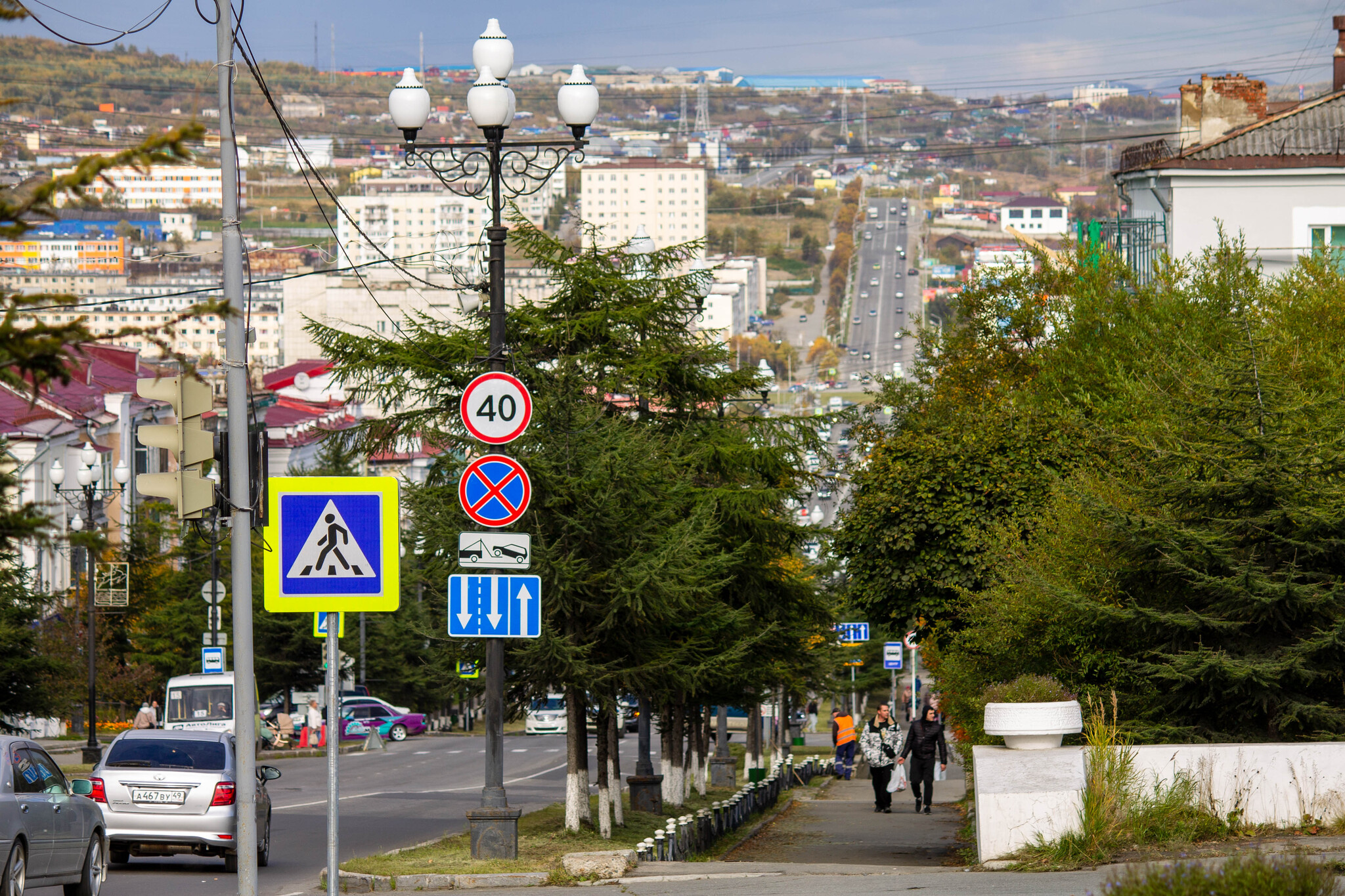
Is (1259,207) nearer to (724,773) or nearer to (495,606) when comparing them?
(724,773)

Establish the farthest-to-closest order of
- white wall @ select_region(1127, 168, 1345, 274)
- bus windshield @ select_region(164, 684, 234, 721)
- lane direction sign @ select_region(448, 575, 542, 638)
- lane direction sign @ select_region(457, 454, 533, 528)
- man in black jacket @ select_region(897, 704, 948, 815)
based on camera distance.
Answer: white wall @ select_region(1127, 168, 1345, 274) → bus windshield @ select_region(164, 684, 234, 721) → man in black jacket @ select_region(897, 704, 948, 815) → lane direction sign @ select_region(457, 454, 533, 528) → lane direction sign @ select_region(448, 575, 542, 638)

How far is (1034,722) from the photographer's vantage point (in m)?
12.8

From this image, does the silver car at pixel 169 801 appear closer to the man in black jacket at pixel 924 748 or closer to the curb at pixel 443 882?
the curb at pixel 443 882

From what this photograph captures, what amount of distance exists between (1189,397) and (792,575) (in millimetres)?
10634

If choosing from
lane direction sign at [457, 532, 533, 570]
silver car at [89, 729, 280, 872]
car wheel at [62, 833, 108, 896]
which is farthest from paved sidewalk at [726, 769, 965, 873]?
car wheel at [62, 833, 108, 896]

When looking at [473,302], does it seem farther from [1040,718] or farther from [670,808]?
[1040,718]

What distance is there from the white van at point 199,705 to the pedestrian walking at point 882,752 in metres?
15.8

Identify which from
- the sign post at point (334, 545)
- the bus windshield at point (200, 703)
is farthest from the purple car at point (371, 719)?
the sign post at point (334, 545)

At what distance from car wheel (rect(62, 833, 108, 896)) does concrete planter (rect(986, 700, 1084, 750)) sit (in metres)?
7.61

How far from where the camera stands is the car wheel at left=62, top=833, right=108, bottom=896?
13.6m

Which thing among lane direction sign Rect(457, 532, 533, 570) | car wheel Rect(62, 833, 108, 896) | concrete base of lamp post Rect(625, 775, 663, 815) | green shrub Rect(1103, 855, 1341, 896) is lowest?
concrete base of lamp post Rect(625, 775, 663, 815)

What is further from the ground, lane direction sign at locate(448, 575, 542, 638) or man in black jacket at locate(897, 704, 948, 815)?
lane direction sign at locate(448, 575, 542, 638)

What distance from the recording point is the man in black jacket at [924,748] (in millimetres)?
25312

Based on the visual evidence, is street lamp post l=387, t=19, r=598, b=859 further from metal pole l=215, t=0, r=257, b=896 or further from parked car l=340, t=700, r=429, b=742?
parked car l=340, t=700, r=429, b=742
